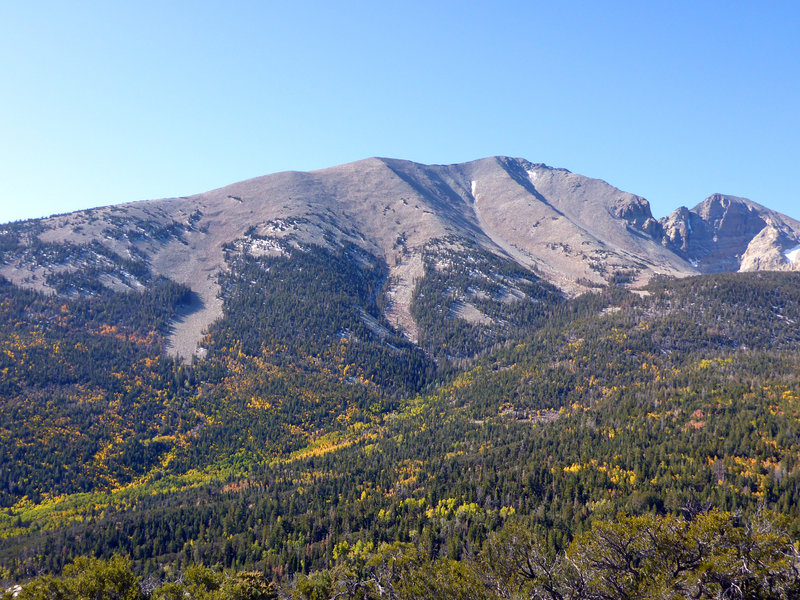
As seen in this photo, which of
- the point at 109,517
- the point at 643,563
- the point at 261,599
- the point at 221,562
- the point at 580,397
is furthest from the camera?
the point at 580,397

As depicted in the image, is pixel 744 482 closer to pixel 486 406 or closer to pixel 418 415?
pixel 486 406

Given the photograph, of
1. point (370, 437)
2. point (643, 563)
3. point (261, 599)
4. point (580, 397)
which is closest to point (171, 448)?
point (370, 437)

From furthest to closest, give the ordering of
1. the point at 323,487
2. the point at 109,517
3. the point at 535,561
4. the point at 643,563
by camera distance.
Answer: the point at 323,487, the point at 109,517, the point at 535,561, the point at 643,563

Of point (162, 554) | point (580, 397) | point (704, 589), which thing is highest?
point (704, 589)

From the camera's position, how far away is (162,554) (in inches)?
4348

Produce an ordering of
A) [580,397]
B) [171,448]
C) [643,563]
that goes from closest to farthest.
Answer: [643,563], [171,448], [580,397]

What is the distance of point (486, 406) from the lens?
19038 centimetres

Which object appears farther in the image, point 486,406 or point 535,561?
point 486,406

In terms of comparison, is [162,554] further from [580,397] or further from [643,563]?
[580,397]

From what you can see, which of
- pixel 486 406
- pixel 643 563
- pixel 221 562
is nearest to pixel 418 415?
pixel 486 406

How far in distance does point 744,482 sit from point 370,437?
104 metres

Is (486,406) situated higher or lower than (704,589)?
lower

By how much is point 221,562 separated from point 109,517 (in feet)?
139

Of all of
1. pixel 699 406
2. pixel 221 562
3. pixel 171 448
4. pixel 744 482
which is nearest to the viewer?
pixel 221 562
